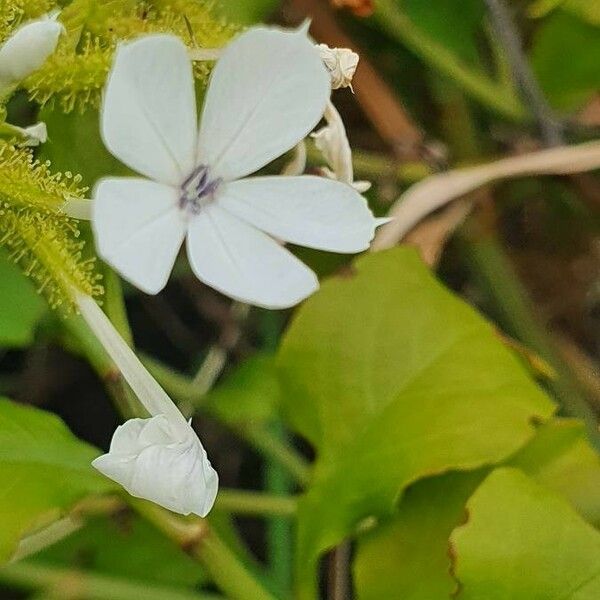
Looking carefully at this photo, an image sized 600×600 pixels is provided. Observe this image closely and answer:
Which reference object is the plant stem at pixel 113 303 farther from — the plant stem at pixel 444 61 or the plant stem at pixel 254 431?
the plant stem at pixel 444 61

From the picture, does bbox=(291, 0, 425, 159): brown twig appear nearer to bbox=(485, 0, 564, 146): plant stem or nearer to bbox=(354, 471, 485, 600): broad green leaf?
bbox=(485, 0, 564, 146): plant stem

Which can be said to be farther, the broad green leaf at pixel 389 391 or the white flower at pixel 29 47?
the broad green leaf at pixel 389 391

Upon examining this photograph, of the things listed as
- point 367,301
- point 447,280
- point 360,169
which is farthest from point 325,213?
point 447,280

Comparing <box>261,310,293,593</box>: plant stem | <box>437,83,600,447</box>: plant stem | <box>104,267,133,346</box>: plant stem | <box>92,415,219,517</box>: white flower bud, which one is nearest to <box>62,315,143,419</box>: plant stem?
<box>104,267,133,346</box>: plant stem

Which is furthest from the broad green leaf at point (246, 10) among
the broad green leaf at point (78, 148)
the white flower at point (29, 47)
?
the white flower at point (29, 47)

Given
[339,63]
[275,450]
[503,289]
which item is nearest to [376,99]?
[503,289]

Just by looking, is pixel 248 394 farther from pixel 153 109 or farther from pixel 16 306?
pixel 153 109
